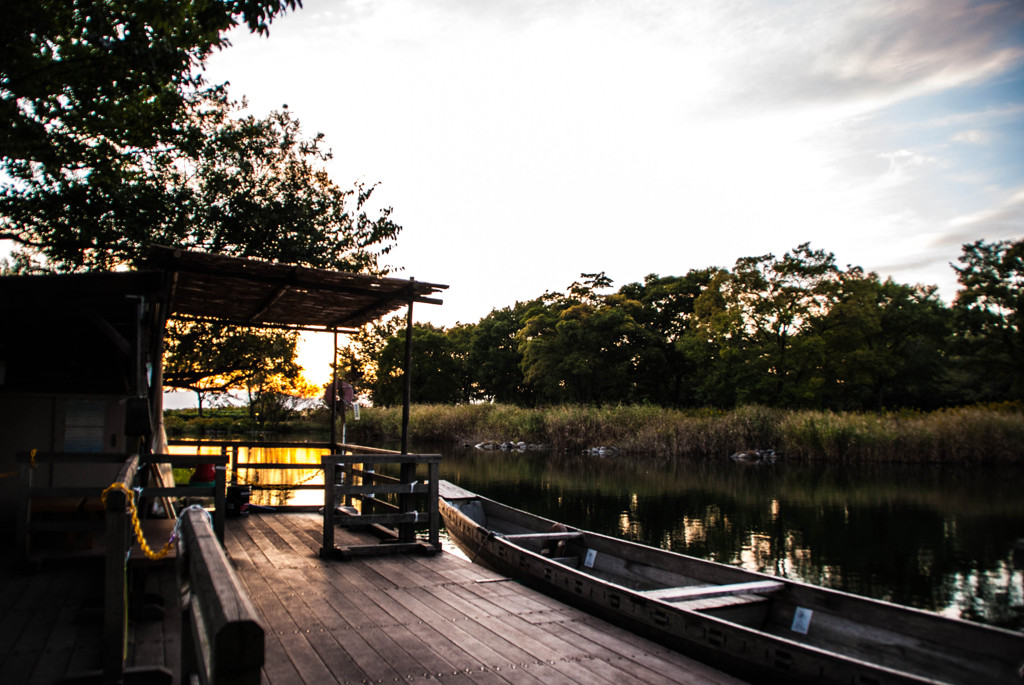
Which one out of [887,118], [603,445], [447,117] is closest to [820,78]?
[887,118]

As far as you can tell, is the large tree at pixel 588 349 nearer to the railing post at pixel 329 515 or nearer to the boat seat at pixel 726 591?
the railing post at pixel 329 515

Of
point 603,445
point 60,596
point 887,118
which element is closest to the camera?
point 60,596

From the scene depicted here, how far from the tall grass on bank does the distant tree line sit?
7.68 m

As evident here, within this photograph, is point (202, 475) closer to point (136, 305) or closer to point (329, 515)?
point (136, 305)

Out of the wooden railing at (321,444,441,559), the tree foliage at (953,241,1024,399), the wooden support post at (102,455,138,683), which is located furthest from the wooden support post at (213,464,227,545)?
the tree foliage at (953,241,1024,399)

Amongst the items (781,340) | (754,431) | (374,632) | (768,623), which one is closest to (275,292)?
(374,632)

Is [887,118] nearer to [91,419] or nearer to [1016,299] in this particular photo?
[91,419]

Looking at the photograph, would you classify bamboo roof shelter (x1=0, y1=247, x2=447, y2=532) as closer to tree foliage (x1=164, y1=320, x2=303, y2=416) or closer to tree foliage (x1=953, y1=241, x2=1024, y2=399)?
tree foliage (x1=164, y1=320, x2=303, y2=416)

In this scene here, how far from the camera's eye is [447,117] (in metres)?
14.4

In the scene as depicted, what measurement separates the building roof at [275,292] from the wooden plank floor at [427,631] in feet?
9.79

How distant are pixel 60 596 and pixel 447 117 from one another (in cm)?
1162

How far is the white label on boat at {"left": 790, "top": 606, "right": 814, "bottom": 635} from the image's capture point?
5.54m

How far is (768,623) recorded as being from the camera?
229 inches

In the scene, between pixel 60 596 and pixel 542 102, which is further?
pixel 542 102
